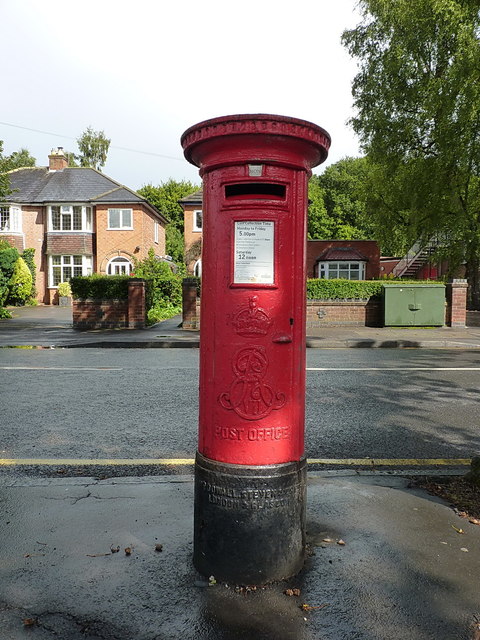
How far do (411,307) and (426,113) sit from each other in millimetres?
9200

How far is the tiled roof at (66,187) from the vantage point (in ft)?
107

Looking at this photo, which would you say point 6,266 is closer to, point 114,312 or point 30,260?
point 30,260

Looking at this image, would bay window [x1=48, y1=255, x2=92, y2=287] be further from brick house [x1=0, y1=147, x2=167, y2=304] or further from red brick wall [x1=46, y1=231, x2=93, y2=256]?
red brick wall [x1=46, y1=231, x2=93, y2=256]

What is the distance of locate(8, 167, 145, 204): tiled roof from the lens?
3262cm

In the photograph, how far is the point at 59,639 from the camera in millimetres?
2197

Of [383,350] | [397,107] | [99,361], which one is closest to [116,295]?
[99,361]

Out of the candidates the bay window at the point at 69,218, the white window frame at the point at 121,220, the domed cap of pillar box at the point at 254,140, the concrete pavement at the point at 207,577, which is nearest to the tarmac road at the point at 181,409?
the concrete pavement at the point at 207,577

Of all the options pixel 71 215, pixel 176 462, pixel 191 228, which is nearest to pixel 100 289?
pixel 176 462

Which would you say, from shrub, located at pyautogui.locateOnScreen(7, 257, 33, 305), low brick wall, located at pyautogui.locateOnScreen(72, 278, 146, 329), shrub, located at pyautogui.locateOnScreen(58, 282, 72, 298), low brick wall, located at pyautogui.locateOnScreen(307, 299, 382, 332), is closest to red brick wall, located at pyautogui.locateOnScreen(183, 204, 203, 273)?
shrub, located at pyautogui.locateOnScreen(58, 282, 72, 298)

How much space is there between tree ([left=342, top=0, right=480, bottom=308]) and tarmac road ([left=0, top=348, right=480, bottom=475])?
13.7 meters

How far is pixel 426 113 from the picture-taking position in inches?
861

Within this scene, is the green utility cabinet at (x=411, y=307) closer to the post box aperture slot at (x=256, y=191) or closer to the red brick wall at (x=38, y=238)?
the post box aperture slot at (x=256, y=191)

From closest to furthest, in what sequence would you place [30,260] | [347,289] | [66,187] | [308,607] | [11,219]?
1. [308,607]
2. [347,289]
3. [11,219]
4. [30,260]
5. [66,187]

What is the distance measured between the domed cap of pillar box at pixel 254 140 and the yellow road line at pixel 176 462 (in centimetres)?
263
